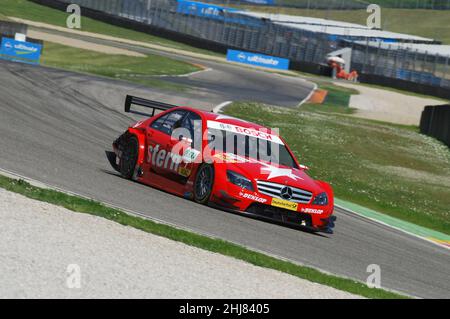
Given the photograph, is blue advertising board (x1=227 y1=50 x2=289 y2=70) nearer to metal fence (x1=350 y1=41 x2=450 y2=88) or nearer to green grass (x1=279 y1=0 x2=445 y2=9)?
metal fence (x1=350 y1=41 x2=450 y2=88)

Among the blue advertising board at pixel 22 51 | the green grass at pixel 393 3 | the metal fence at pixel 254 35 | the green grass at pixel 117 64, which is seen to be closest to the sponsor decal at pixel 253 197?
the green grass at pixel 117 64

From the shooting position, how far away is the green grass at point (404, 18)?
306 feet

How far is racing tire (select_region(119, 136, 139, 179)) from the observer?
14.0 metres

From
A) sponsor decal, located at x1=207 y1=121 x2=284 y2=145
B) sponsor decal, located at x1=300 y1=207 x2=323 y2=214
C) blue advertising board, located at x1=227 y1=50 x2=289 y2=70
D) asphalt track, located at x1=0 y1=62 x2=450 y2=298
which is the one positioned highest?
sponsor decal, located at x1=207 y1=121 x2=284 y2=145

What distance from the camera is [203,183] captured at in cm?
1279

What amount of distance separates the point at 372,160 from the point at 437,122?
28.6 feet

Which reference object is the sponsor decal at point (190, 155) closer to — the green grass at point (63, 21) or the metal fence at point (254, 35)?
the green grass at point (63, 21)

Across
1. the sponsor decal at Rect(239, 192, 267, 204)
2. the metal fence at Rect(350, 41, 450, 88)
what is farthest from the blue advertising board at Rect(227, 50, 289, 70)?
the sponsor decal at Rect(239, 192, 267, 204)

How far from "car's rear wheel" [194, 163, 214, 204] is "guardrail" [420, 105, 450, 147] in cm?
1856

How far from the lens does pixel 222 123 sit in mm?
13797

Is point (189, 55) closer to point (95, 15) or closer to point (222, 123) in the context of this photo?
point (95, 15)

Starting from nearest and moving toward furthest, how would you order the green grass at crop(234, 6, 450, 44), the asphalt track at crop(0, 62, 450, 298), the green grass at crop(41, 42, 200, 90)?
the asphalt track at crop(0, 62, 450, 298), the green grass at crop(41, 42, 200, 90), the green grass at crop(234, 6, 450, 44)

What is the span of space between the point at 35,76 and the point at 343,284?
18484 millimetres

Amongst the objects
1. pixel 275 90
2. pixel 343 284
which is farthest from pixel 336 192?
pixel 275 90
